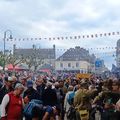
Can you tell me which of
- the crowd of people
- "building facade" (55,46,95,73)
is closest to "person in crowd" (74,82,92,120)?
the crowd of people

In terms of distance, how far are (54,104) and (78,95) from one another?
685mm

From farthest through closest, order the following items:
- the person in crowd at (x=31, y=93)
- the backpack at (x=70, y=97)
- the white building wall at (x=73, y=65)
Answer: the white building wall at (x=73, y=65), the backpack at (x=70, y=97), the person in crowd at (x=31, y=93)

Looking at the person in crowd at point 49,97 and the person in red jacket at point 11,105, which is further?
the person in crowd at point 49,97

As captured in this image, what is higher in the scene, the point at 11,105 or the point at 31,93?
the point at 31,93

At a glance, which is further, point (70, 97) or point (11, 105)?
point (70, 97)

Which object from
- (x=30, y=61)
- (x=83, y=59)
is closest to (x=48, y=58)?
(x=83, y=59)

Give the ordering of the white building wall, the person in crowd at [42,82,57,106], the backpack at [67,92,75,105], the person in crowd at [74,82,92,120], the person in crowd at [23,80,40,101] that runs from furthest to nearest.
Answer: the white building wall → the backpack at [67,92,75,105] → the person in crowd at [42,82,57,106] → the person in crowd at [74,82,92,120] → the person in crowd at [23,80,40,101]

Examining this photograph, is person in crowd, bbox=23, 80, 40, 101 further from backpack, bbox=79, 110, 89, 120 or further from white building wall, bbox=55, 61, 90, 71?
white building wall, bbox=55, 61, 90, 71

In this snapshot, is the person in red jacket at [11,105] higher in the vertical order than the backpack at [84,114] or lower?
higher

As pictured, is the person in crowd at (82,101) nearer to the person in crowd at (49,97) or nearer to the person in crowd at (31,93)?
the person in crowd at (49,97)

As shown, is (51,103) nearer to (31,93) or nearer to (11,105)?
(31,93)

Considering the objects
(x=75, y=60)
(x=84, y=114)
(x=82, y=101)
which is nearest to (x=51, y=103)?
(x=82, y=101)

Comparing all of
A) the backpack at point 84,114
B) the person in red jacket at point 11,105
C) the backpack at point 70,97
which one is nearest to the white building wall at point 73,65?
the backpack at point 70,97

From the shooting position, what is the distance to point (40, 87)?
44.5ft
